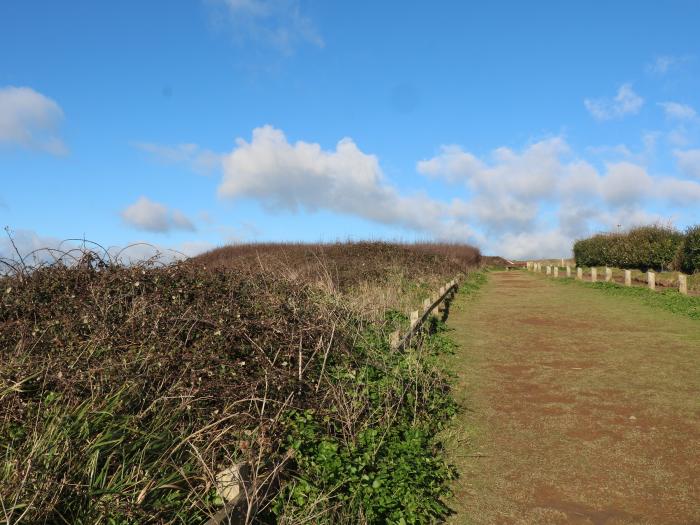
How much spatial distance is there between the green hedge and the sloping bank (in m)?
25.2

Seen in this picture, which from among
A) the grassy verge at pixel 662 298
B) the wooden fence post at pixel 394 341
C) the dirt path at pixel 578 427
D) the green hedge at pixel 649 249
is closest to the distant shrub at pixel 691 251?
the green hedge at pixel 649 249

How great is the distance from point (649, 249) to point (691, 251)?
19.6 feet

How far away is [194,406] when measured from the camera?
189 inches

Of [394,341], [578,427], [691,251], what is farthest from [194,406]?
[691,251]

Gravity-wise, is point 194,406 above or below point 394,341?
below

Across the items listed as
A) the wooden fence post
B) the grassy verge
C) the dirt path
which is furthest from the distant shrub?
the wooden fence post

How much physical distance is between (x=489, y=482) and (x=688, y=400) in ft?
12.3

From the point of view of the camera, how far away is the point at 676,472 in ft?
16.7

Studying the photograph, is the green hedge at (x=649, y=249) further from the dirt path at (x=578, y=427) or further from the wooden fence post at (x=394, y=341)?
the wooden fence post at (x=394, y=341)

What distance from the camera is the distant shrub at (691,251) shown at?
84.7ft

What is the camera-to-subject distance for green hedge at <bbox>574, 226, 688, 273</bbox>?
27138 mm

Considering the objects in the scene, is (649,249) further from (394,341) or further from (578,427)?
(578,427)

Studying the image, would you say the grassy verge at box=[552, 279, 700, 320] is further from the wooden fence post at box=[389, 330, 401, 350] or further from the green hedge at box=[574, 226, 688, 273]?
the wooden fence post at box=[389, 330, 401, 350]

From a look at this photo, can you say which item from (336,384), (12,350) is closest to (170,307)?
(12,350)
